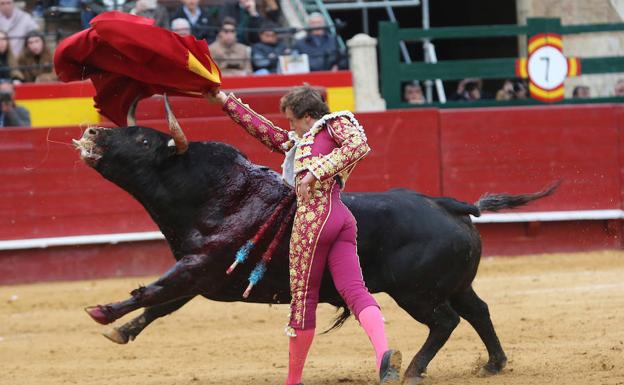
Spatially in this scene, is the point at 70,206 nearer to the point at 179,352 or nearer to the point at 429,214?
the point at 179,352

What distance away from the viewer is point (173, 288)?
5113mm

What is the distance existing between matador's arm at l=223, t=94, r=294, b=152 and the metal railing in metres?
5.54

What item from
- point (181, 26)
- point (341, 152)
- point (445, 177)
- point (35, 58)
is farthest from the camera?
point (35, 58)

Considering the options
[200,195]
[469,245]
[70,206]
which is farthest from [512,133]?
[200,195]

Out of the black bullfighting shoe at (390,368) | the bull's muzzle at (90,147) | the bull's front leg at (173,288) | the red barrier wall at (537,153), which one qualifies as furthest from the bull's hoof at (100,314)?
the red barrier wall at (537,153)

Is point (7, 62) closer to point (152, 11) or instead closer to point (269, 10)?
point (152, 11)

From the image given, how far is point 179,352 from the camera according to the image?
6.96 metres

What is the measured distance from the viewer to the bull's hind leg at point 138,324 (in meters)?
5.30

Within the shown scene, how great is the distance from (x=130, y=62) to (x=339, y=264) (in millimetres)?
1299

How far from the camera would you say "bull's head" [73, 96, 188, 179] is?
5.21m

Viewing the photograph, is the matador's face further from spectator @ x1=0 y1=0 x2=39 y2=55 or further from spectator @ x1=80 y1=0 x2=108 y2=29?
spectator @ x1=0 y1=0 x2=39 y2=55

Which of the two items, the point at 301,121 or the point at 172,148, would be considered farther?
the point at 172,148

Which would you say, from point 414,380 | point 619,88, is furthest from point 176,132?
point 619,88

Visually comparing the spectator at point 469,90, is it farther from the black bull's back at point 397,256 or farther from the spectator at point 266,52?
the black bull's back at point 397,256
